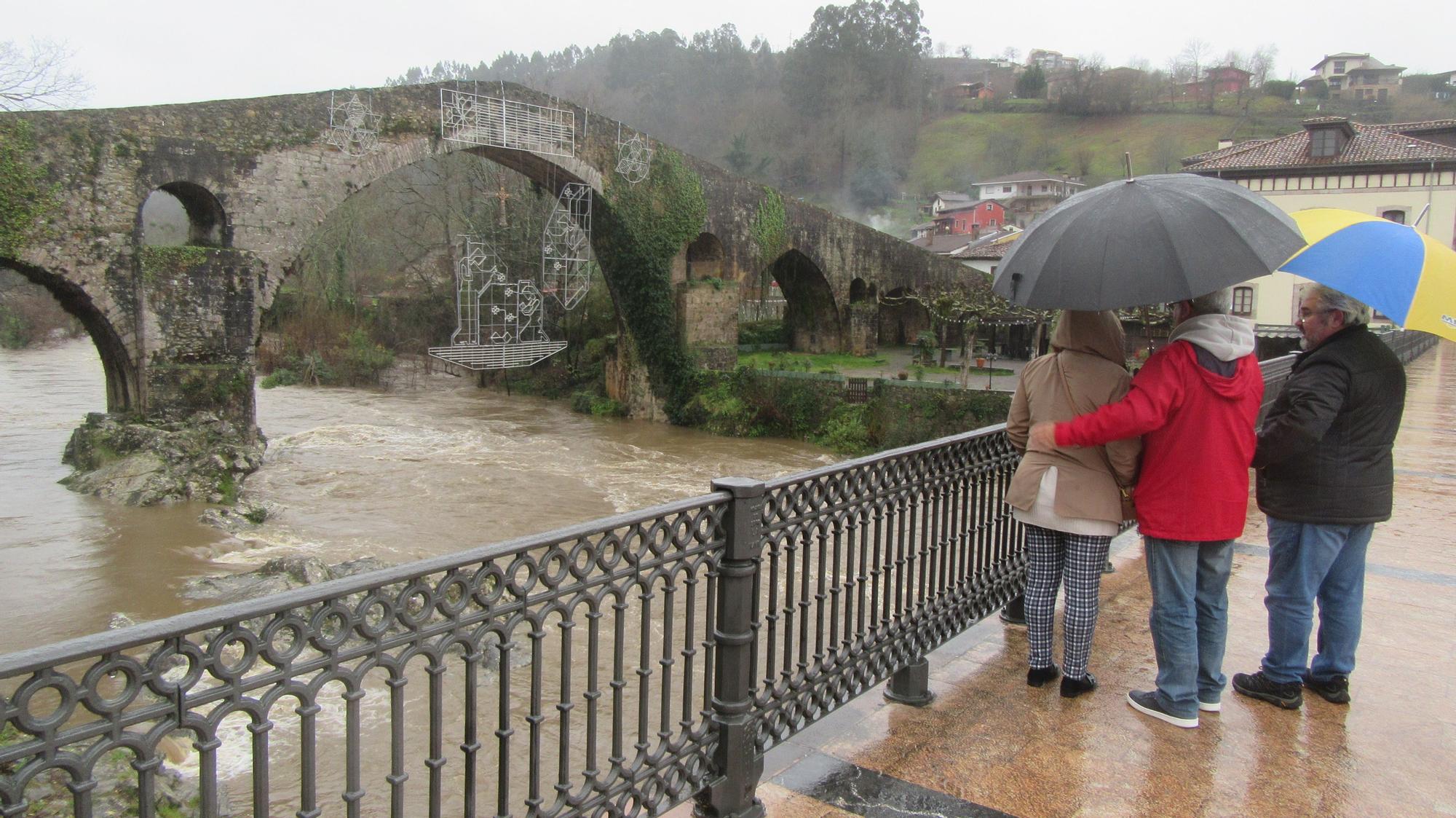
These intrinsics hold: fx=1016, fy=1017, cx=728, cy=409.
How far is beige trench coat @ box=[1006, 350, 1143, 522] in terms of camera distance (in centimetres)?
335

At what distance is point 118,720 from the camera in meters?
1.60

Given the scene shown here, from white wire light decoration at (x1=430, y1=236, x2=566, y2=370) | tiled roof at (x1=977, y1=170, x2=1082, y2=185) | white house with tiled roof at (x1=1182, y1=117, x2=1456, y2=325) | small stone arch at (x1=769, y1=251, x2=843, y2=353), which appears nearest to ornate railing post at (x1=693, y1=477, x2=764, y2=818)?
white wire light decoration at (x1=430, y1=236, x2=566, y2=370)

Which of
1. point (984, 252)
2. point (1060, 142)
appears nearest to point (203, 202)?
point (984, 252)

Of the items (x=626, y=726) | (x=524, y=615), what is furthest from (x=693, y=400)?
(x=524, y=615)

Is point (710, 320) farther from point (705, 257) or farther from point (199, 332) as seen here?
point (199, 332)

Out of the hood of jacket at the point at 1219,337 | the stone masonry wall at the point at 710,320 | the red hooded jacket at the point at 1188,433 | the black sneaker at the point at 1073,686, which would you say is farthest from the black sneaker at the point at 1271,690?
the stone masonry wall at the point at 710,320

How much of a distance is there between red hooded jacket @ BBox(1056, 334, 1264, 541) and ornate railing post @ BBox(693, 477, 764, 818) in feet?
3.78

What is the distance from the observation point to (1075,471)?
11.2 ft

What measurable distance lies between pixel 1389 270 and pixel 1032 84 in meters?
85.9

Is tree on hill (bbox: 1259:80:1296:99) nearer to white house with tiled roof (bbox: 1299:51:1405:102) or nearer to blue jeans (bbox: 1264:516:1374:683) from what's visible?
white house with tiled roof (bbox: 1299:51:1405:102)

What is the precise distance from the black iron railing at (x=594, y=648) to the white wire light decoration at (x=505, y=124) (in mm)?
15781

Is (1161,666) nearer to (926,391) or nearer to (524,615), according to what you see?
(524,615)

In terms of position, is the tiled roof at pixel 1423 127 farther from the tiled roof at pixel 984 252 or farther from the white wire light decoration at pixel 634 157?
the white wire light decoration at pixel 634 157

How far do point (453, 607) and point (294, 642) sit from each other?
0.41m
